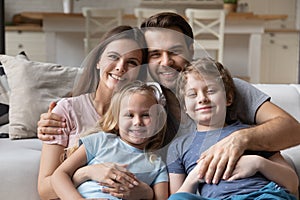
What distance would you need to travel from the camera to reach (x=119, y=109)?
1.44 m

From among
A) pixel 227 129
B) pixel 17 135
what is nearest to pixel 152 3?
pixel 17 135

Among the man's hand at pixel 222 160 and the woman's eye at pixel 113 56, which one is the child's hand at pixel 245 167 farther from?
the woman's eye at pixel 113 56

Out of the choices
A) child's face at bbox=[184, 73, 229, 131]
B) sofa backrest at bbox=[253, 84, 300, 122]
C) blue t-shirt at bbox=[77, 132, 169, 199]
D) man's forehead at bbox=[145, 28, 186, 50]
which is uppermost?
man's forehead at bbox=[145, 28, 186, 50]

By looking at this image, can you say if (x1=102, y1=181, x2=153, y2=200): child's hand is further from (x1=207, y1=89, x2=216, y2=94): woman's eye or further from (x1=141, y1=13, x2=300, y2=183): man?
(x1=207, y1=89, x2=216, y2=94): woman's eye

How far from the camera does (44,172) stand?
1.49m

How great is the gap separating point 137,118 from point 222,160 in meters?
0.25

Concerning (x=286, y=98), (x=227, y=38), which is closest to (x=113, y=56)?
(x=286, y=98)

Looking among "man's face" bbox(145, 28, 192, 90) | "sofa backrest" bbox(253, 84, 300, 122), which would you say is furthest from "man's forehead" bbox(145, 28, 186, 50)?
"sofa backrest" bbox(253, 84, 300, 122)

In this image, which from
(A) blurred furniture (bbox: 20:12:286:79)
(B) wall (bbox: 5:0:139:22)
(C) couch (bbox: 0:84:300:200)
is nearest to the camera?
(C) couch (bbox: 0:84:300:200)

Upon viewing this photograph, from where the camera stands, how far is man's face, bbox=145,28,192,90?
1.54 meters

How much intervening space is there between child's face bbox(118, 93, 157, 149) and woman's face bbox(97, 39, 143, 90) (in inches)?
3.6

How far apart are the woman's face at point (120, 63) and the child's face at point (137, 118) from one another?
0.09 m

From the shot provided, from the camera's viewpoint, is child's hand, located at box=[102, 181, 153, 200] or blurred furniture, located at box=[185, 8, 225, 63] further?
blurred furniture, located at box=[185, 8, 225, 63]

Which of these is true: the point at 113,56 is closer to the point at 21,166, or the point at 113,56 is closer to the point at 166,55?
the point at 166,55
